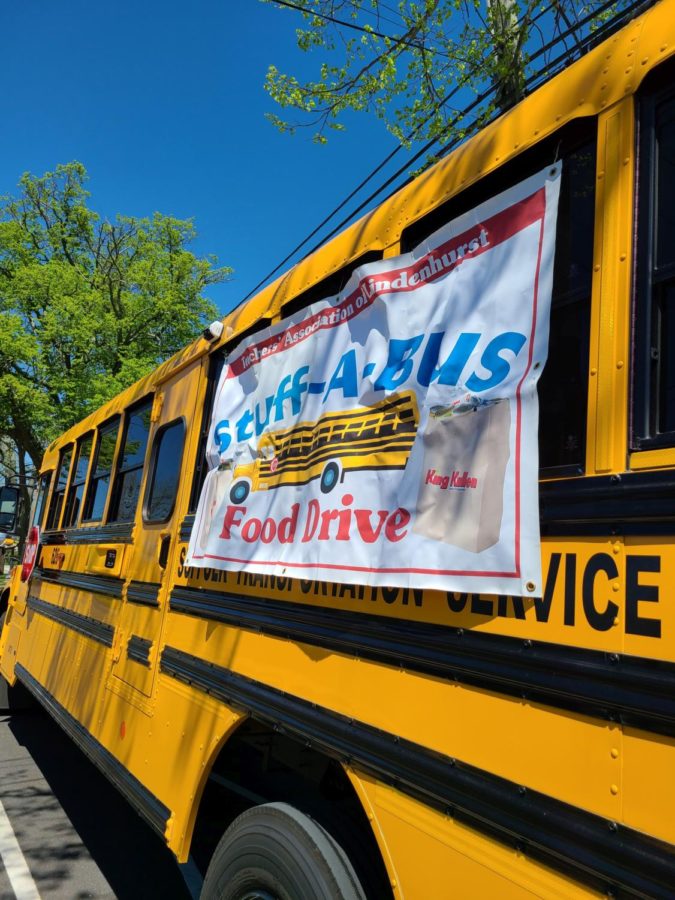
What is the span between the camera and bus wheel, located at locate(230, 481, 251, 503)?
2.44 metres

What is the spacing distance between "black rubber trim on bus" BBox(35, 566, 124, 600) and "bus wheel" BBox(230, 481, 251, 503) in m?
1.54

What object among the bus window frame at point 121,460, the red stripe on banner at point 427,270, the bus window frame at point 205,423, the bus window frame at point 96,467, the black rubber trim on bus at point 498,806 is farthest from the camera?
the bus window frame at point 96,467

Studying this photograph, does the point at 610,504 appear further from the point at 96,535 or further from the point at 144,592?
the point at 96,535

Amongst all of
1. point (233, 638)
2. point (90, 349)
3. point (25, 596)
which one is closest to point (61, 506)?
point (25, 596)

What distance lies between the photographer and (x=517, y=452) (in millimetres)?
1434

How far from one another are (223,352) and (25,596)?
4.31m

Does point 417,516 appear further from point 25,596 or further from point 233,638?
point 25,596

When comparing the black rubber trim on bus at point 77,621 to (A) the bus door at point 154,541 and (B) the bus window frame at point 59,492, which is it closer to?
(A) the bus door at point 154,541

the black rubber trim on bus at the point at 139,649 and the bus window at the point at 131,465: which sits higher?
the bus window at the point at 131,465

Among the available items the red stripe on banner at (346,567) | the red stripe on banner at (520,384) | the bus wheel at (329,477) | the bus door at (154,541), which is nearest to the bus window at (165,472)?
the bus door at (154,541)

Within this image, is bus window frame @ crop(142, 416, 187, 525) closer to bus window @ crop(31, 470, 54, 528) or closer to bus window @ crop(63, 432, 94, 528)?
bus window @ crop(63, 432, 94, 528)

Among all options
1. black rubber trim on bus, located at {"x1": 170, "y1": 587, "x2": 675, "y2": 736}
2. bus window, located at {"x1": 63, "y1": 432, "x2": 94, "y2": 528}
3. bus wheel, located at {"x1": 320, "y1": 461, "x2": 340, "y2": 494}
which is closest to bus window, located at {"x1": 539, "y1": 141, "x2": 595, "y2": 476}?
black rubber trim on bus, located at {"x1": 170, "y1": 587, "x2": 675, "y2": 736}

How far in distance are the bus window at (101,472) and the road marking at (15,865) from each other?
6.30ft

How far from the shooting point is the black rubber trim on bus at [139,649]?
3.18 meters
